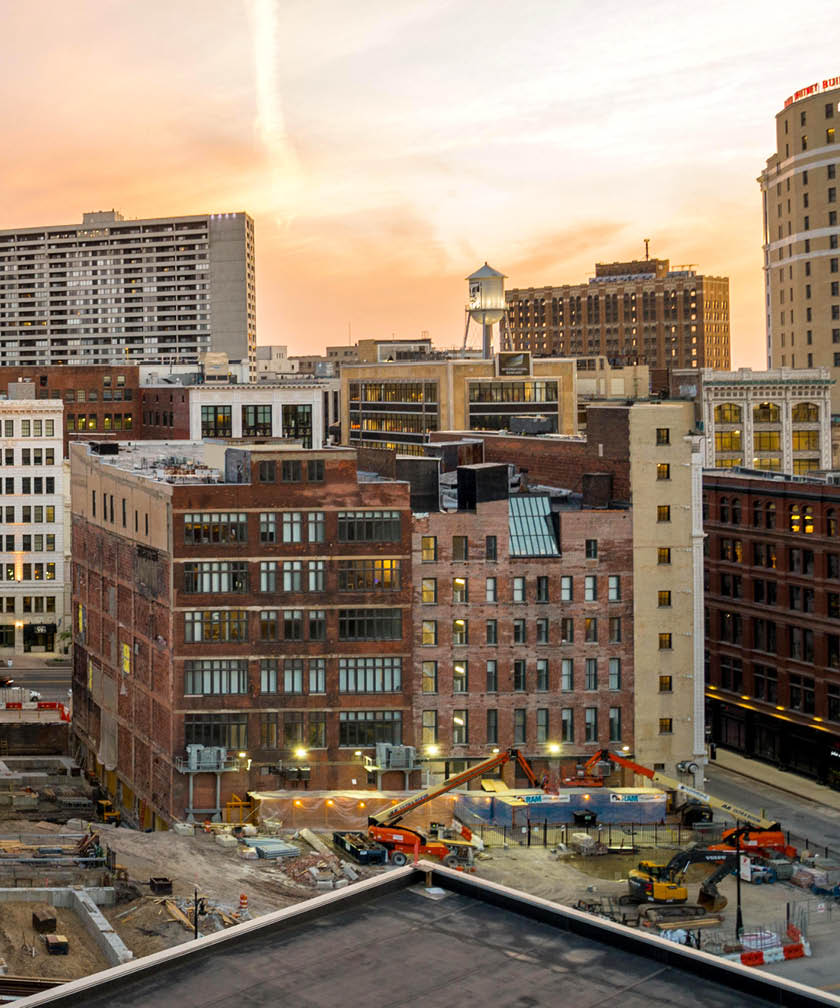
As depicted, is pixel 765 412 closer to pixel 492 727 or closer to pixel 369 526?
pixel 492 727

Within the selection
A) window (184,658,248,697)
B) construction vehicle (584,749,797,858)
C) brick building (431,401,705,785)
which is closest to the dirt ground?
window (184,658,248,697)

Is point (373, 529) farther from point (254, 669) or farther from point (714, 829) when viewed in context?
point (714, 829)

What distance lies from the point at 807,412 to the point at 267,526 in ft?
274

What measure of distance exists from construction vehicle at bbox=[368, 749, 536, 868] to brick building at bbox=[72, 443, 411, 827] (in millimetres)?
5672

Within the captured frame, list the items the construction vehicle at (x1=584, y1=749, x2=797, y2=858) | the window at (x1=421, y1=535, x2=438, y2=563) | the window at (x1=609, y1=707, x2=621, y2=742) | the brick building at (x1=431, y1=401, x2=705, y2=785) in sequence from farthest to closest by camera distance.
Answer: the brick building at (x1=431, y1=401, x2=705, y2=785) < the window at (x1=609, y1=707, x2=621, y2=742) < the window at (x1=421, y1=535, x2=438, y2=563) < the construction vehicle at (x1=584, y1=749, x2=797, y2=858)

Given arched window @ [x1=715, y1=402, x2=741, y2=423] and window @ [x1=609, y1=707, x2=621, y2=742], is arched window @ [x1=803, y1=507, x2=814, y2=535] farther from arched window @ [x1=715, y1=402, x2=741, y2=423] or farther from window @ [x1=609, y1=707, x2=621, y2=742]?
arched window @ [x1=715, y1=402, x2=741, y2=423]

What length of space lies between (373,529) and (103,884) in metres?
31.3

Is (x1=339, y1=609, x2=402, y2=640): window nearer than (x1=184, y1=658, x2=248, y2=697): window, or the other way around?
(x1=184, y1=658, x2=248, y2=697): window

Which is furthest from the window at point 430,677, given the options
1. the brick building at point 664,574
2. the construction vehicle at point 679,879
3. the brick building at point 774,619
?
the brick building at point 774,619

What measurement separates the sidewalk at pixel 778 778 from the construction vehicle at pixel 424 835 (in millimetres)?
27073

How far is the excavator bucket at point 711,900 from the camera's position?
90.3 metres

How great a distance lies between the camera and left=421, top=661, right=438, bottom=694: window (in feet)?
357

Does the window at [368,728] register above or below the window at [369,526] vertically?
below

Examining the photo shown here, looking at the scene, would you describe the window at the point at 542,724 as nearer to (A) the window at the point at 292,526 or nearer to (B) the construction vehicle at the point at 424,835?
(B) the construction vehicle at the point at 424,835
